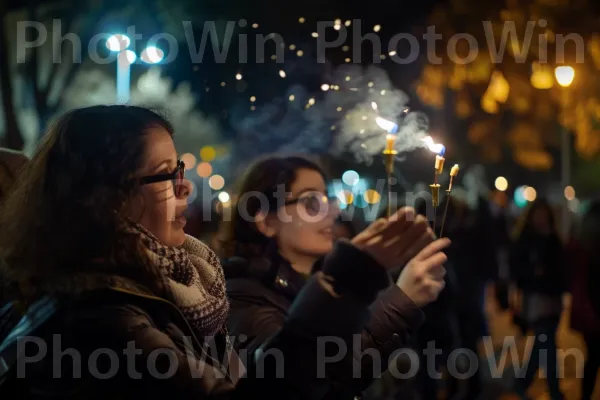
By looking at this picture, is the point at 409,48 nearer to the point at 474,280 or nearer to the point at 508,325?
the point at 474,280

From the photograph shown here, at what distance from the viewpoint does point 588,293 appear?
328 inches

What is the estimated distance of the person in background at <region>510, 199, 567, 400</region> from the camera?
8.77 m

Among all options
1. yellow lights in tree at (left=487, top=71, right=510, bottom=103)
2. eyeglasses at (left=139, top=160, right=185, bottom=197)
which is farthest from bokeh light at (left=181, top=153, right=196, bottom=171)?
yellow lights in tree at (left=487, top=71, right=510, bottom=103)

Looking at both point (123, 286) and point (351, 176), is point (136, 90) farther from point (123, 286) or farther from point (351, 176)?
point (123, 286)

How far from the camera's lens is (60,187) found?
7.92ft

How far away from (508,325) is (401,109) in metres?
11.4

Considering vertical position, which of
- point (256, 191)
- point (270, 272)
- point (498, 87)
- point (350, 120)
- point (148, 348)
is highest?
point (498, 87)

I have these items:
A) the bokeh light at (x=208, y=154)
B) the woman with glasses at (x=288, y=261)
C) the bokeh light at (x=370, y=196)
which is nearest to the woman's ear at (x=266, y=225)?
the woman with glasses at (x=288, y=261)

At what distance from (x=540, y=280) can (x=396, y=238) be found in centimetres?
719

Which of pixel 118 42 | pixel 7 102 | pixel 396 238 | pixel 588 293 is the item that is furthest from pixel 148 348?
pixel 7 102

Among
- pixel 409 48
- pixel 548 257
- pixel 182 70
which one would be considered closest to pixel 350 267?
pixel 548 257

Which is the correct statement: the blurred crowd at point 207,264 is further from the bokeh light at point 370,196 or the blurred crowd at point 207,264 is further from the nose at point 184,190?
the bokeh light at point 370,196

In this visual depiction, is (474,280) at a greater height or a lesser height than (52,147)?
lesser

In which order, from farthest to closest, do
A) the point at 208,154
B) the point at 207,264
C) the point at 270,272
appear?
the point at 208,154
the point at 270,272
the point at 207,264
